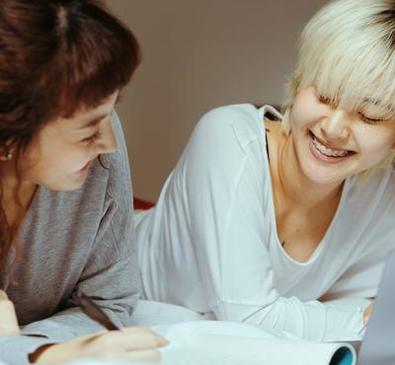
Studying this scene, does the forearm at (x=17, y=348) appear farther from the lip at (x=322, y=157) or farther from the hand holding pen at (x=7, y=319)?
the lip at (x=322, y=157)

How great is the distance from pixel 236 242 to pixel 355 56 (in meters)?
0.33

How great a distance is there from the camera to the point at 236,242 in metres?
1.25

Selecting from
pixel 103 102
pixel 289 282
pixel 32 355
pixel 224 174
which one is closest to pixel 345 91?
pixel 224 174

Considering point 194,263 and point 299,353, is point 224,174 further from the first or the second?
point 299,353

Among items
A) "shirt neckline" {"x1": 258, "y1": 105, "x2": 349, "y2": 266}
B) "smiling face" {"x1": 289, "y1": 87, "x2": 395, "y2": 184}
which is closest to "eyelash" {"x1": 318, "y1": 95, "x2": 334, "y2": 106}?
"smiling face" {"x1": 289, "y1": 87, "x2": 395, "y2": 184}

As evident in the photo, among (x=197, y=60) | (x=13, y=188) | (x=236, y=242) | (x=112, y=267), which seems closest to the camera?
(x=13, y=188)

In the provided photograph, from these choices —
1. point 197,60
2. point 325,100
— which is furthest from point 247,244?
point 197,60

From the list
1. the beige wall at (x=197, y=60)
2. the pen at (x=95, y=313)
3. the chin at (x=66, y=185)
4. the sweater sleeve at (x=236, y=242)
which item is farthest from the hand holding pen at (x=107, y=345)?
the beige wall at (x=197, y=60)

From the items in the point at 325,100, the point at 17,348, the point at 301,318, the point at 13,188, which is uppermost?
the point at 325,100

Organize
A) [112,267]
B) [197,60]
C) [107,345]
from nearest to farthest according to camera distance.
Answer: [107,345]
[112,267]
[197,60]

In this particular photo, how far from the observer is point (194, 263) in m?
1.35

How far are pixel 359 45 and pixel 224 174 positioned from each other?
0.93 ft

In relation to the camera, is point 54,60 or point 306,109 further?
point 306,109

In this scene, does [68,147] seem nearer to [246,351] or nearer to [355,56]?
[246,351]
